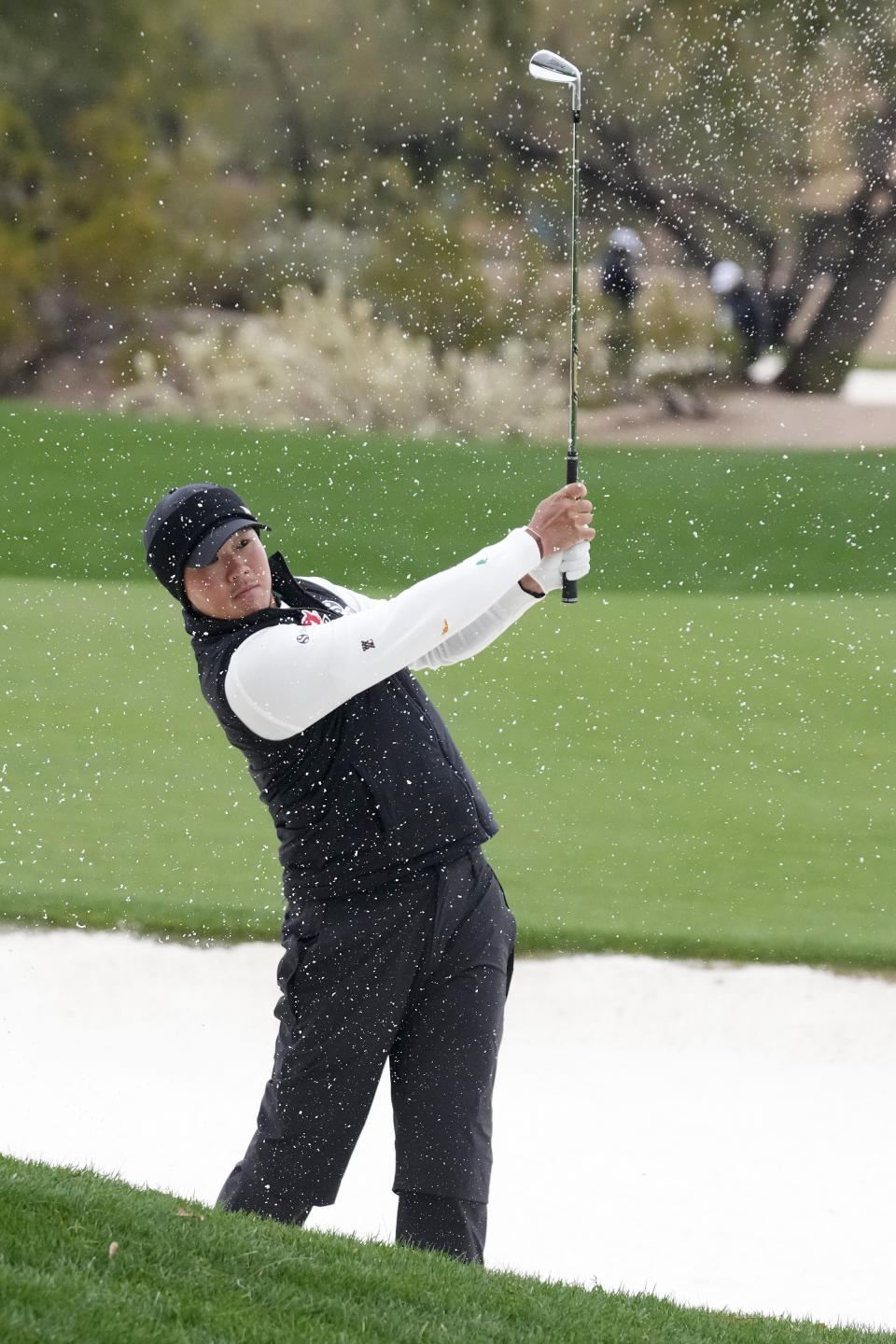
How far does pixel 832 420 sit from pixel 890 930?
1343cm

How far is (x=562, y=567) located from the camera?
2.32 metres

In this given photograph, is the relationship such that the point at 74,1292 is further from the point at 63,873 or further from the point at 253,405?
the point at 253,405

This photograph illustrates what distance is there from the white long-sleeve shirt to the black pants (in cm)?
33

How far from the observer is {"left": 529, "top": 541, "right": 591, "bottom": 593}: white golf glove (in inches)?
90.8

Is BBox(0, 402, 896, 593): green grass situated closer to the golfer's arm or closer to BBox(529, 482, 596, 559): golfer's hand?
the golfer's arm

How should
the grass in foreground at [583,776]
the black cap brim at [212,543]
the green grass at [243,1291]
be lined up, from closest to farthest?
the green grass at [243,1291], the black cap brim at [212,543], the grass in foreground at [583,776]

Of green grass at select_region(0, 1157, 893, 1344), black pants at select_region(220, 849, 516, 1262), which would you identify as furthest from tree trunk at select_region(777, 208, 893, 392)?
green grass at select_region(0, 1157, 893, 1344)

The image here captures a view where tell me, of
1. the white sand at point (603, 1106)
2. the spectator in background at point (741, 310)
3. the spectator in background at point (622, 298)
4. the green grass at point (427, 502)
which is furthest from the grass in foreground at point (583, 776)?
the spectator in background at point (741, 310)

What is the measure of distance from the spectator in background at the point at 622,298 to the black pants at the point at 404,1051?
1488 centimetres

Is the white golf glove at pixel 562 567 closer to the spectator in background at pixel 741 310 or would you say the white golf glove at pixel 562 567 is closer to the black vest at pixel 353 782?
the black vest at pixel 353 782

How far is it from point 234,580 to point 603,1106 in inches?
72.6

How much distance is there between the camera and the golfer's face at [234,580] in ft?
7.38

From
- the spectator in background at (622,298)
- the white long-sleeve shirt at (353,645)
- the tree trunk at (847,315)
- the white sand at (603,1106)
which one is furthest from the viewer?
the tree trunk at (847,315)

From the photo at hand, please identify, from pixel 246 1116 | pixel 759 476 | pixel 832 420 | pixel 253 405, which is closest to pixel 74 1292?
pixel 246 1116
